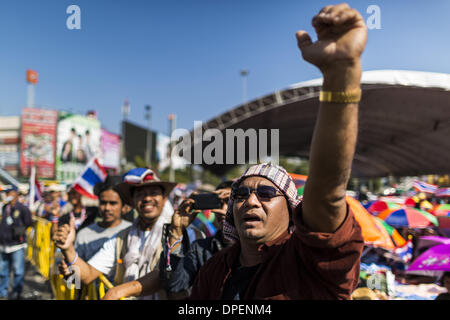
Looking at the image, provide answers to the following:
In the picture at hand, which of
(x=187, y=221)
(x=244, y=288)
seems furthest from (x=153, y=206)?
(x=244, y=288)

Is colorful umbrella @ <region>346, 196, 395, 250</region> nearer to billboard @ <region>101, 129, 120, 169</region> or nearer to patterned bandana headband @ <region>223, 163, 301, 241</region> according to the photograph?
patterned bandana headband @ <region>223, 163, 301, 241</region>

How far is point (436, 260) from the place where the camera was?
10.2 feet

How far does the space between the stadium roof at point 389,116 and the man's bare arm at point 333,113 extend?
1491 cm

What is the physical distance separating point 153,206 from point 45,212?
22.5ft

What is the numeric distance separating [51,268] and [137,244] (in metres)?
2.23

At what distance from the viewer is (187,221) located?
232 cm

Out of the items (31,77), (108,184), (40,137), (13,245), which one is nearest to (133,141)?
(31,77)

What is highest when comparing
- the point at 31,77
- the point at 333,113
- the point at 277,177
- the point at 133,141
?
the point at 31,77

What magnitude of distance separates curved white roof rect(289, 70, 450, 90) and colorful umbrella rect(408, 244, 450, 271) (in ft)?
40.3

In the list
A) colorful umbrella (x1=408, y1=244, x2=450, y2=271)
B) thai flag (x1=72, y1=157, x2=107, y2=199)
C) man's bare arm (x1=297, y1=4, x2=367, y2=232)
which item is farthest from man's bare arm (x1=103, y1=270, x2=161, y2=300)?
thai flag (x1=72, y1=157, x2=107, y2=199)

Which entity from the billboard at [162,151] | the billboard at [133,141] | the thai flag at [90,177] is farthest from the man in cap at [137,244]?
the billboard at [162,151]

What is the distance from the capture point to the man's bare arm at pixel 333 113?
31.7 inches

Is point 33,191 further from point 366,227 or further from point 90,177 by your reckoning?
point 366,227
